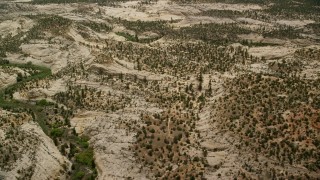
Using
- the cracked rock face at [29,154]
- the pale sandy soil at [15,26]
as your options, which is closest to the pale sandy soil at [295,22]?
the pale sandy soil at [15,26]

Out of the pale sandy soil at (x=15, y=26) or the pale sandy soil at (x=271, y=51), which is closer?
the pale sandy soil at (x=271, y=51)

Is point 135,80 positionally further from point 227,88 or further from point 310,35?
point 310,35

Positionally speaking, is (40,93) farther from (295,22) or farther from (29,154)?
(295,22)

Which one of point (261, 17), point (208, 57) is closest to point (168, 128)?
point (208, 57)

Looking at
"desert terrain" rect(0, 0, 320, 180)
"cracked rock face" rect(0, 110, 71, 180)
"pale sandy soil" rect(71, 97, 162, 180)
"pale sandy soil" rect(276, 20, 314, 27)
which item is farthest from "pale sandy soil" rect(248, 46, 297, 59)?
"cracked rock face" rect(0, 110, 71, 180)

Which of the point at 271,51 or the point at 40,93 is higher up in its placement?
the point at 271,51

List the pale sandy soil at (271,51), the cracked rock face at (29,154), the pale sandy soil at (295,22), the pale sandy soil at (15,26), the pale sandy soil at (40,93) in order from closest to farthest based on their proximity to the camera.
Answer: the cracked rock face at (29,154) → the pale sandy soil at (40,93) → the pale sandy soil at (271,51) → the pale sandy soil at (15,26) → the pale sandy soil at (295,22)

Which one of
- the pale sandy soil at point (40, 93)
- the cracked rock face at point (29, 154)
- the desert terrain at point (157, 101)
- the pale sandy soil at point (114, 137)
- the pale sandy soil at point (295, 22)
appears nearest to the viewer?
the cracked rock face at point (29, 154)

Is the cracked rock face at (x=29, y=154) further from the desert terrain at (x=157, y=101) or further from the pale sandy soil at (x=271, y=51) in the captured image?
the pale sandy soil at (x=271, y=51)

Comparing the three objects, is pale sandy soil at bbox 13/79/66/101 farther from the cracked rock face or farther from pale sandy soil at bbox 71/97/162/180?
the cracked rock face

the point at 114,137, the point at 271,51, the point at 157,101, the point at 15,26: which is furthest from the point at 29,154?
the point at 15,26

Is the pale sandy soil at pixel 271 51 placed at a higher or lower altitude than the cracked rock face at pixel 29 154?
higher
